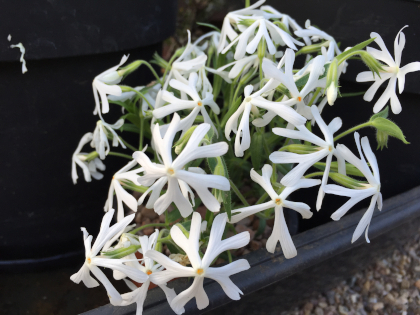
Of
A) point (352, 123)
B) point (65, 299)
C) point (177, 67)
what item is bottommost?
point (65, 299)

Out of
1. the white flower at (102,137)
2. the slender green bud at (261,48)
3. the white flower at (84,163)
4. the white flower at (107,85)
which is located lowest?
the white flower at (84,163)

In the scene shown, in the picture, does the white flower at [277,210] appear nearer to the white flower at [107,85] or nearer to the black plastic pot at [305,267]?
the black plastic pot at [305,267]

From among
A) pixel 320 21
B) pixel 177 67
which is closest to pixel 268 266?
pixel 177 67

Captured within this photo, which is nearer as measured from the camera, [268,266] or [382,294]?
[268,266]

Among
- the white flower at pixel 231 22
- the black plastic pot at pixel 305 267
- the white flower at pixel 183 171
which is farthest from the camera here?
the white flower at pixel 231 22

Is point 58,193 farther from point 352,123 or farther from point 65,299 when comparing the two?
point 352,123

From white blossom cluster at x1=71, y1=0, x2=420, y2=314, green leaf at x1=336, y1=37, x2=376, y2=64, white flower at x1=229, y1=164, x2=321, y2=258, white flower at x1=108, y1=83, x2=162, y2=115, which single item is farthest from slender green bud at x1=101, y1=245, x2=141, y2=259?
green leaf at x1=336, y1=37, x2=376, y2=64

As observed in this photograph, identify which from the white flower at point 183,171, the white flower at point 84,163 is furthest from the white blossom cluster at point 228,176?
the white flower at point 84,163
